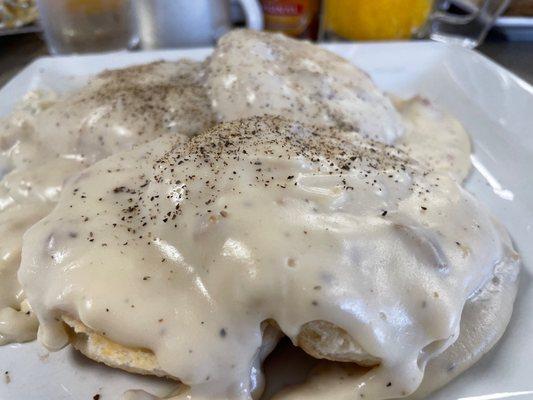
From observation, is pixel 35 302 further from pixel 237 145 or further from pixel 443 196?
pixel 443 196

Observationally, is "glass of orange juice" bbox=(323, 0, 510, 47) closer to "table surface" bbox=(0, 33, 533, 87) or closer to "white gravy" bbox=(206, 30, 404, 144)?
"table surface" bbox=(0, 33, 533, 87)

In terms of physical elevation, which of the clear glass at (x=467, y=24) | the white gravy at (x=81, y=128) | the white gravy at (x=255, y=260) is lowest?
the clear glass at (x=467, y=24)

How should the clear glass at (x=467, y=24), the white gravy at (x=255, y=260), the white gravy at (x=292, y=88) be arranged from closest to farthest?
the white gravy at (x=255, y=260), the white gravy at (x=292, y=88), the clear glass at (x=467, y=24)

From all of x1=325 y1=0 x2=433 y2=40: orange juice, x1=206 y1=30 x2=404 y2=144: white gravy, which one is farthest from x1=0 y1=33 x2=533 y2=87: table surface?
x1=206 y1=30 x2=404 y2=144: white gravy

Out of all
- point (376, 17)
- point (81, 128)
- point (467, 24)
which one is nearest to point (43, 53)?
point (81, 128)

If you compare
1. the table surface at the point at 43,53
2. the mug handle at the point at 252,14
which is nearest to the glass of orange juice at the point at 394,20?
the table surface at the point at 43,53

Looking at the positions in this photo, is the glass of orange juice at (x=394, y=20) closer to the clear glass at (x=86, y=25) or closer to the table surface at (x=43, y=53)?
the table surface at (x=43, y=53)

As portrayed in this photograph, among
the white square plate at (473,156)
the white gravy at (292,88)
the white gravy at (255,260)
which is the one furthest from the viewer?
the white gravy at (292,88)

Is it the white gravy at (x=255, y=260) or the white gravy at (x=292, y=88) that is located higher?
the white gravy at (x=255, y=260)
